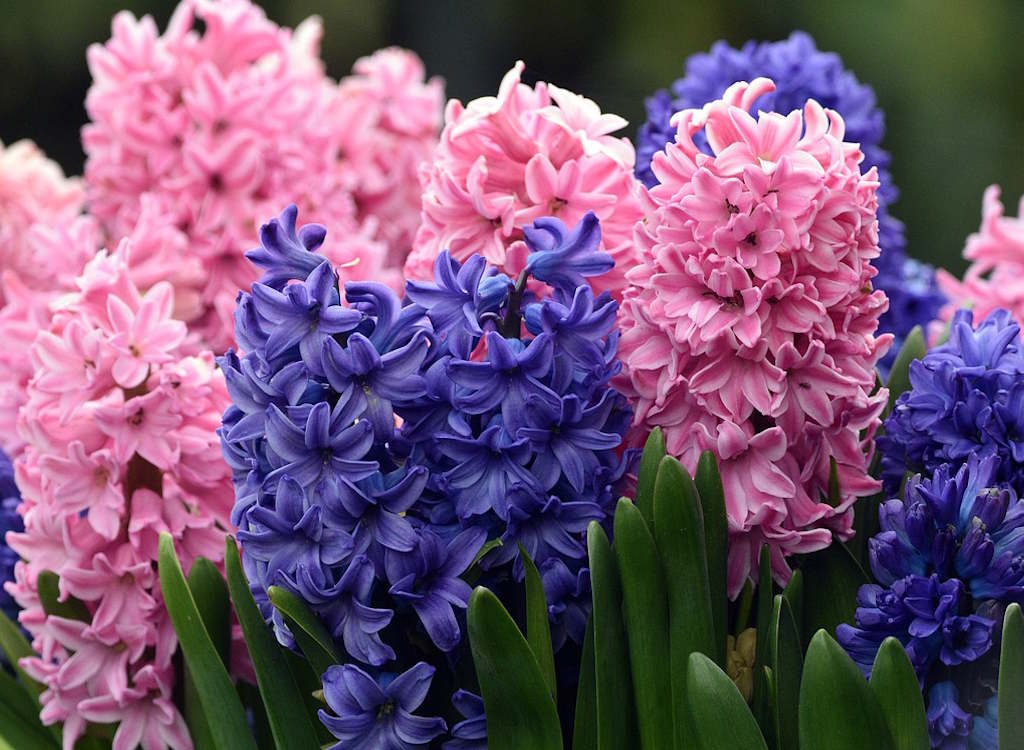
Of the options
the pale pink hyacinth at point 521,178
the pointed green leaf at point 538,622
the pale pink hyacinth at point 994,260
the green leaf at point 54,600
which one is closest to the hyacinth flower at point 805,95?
the pale pink hyacinth at point 994,260

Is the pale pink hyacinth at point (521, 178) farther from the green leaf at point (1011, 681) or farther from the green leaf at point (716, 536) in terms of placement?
the green leaf at point (1011, 681)

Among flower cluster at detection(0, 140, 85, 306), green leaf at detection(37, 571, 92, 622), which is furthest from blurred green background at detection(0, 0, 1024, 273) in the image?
green leaf at detection(37, 571, 92, 622)

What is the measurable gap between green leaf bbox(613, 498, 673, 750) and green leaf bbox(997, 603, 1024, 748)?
15cm

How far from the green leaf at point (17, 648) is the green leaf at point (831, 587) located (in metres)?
0.50

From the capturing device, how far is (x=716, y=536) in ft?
2.16

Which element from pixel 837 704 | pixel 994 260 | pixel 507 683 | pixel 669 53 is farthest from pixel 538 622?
pixel 669 53

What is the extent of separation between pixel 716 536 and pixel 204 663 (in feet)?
0.93

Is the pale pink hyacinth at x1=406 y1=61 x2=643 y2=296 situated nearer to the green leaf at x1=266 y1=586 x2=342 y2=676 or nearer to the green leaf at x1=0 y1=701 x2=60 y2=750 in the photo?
the green leaf at x1=266 y1=586 x2=342 y2=676

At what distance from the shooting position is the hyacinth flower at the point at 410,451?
0.62 metres

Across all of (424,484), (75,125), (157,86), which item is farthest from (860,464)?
(75,125)

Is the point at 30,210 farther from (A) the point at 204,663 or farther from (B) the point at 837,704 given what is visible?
(B) the point at 837,704

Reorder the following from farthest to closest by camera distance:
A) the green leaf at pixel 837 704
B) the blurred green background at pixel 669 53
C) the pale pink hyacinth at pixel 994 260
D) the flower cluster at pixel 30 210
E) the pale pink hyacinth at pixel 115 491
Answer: the blurred green background at pixel 669 53, the flower cluster at pixel 30 210, the pale pink hyacinth at pixel 994 260, the pale pink hyacinth at pixel 115 491, the green leaf at pixel 837 704

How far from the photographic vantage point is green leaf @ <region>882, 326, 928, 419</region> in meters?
0.80

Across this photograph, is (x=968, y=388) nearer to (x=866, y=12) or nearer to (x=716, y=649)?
(x=716, y=649)
